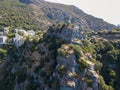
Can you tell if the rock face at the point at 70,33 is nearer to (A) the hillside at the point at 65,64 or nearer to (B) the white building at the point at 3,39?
(A) the hillside at the point at 65,64

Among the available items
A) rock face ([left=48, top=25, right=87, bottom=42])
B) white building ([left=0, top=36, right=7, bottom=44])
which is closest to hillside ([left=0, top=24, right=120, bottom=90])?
rock face ([left=48, top=25, right=87, bottom=42])

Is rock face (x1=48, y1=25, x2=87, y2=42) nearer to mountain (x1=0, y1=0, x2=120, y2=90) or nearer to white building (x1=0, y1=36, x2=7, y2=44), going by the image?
mountain (x1=0, y1=0, x2=120, y2=90)

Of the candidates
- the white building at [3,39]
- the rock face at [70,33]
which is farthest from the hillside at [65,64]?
the white building at [3,39]

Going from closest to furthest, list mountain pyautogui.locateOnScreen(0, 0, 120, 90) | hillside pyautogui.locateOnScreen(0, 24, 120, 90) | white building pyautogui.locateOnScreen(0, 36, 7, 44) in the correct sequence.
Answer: hillside pyautogui.locateOnScreen(0, 24, 120, 90) → mountain pyautogui.locateOnScreen(0, 0, 120, 90) → white building pyautogui.locateOnScreen(0, 36, 7, 44)

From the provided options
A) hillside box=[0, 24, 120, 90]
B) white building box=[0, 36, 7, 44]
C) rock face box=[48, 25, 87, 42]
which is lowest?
white building box=[0, 36, 7, 44]

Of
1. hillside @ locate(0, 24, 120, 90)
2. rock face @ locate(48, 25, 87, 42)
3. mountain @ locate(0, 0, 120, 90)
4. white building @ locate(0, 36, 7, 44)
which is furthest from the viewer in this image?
white building @ locate(0, 36, 7, 44)

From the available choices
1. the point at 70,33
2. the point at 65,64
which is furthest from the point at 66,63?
the point at 70,33

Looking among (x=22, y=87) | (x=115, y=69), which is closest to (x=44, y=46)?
(x=22, y=87)

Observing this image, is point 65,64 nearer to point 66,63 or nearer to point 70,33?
point 66,63

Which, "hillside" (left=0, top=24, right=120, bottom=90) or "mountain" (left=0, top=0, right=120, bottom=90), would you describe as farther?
"mountain" (left=0, top=0, right=120, bottom=90)

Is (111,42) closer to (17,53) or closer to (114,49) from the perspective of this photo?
(114,49)

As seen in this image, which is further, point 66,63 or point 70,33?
point 70,33
